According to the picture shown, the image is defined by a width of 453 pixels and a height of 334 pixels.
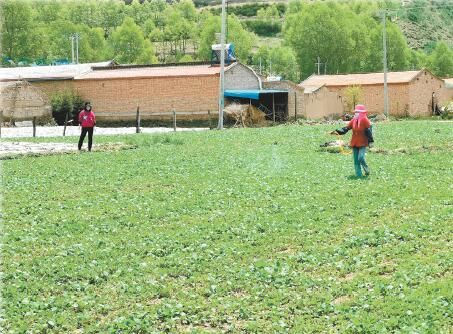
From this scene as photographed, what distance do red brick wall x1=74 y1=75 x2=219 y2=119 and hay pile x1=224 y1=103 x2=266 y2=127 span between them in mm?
3242

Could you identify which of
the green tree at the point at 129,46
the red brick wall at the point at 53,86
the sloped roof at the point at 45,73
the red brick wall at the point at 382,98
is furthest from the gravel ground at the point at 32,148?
the green tree at the point at 129,46

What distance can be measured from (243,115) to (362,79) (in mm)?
24358

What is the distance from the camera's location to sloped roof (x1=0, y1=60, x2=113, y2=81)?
64750 millimetres

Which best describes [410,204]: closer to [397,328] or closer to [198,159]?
[397,328]

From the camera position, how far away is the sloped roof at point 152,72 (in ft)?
199

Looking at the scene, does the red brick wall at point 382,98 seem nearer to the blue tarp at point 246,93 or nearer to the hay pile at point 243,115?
the blue tarp at point 246,93

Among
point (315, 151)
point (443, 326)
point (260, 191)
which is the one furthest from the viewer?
point (315, 151)

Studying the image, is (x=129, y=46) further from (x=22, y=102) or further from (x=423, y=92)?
(x=22, y=102)

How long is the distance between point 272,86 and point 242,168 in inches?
1614

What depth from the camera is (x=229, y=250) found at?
40.0 ft

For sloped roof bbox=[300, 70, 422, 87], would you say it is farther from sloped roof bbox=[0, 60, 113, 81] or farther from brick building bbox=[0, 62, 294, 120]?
sloped roof bbox=[0, 60, 113, 81]

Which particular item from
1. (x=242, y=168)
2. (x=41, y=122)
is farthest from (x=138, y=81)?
(x=242, y=168)

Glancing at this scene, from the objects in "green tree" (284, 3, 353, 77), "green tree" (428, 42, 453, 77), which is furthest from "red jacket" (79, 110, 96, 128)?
"green tree" (428, 42, 453, 77)

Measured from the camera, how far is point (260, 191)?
18344 mm
